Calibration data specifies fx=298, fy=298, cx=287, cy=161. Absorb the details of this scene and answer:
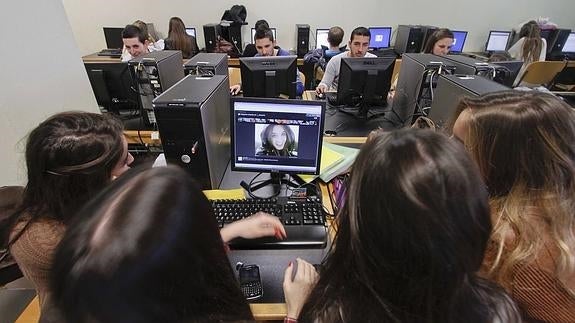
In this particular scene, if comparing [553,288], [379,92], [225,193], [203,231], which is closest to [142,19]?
[379,92]

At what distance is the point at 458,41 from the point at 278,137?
491 centimetres

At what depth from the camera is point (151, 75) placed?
5.56ft

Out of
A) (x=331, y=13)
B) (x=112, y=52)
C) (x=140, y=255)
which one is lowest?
(x=112, y=52)

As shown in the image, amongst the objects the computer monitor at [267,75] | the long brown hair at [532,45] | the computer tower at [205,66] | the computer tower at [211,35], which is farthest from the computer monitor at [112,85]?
the long brown hair at [532,45]

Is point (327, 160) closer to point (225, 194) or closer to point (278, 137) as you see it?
point (278, 137)

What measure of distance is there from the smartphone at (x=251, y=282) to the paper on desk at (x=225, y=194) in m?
0.35

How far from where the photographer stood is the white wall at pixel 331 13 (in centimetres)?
464

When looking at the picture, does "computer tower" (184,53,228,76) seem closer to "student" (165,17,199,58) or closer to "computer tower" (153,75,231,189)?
"computer tower" (153,75,231,189)

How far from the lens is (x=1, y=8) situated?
1324 millimetres

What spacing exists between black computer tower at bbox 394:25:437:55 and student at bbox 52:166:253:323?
15.7 feet

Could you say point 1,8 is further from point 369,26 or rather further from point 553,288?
point 369,26

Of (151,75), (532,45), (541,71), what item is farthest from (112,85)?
(532,45)

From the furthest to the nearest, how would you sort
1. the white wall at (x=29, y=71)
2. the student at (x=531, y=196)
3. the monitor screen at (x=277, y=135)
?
the white wall at (x=29, y=71) < the monitor screen at (x=277, y=135) < the student at (x=531, y=196)

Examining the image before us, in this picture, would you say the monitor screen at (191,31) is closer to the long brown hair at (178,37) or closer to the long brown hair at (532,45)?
the long brown hair at (178,37)
